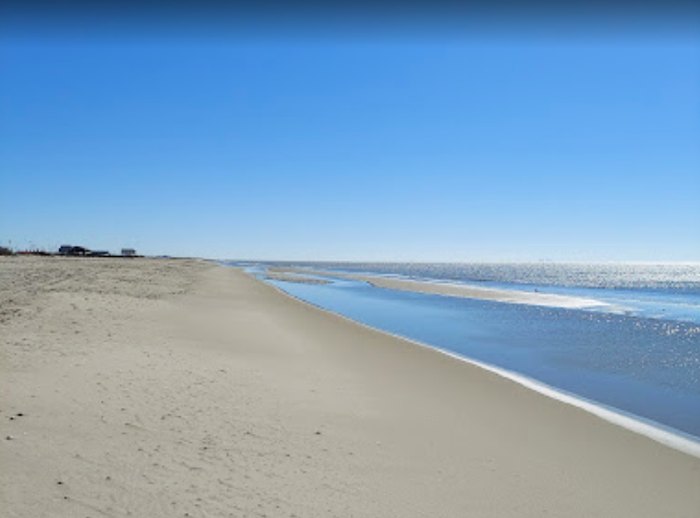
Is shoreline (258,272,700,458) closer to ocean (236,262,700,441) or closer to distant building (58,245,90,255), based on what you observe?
ocean (236,262,700,441)

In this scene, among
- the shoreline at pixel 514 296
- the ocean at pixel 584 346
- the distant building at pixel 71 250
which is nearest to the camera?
the ocean at pixel 584 346

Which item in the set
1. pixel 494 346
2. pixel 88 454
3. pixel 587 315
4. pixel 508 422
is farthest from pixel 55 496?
pixel 587 315

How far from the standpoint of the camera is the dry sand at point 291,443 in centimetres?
567

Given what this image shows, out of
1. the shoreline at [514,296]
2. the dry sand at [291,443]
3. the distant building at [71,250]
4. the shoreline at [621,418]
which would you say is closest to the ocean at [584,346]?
the shoreline at [621,418]

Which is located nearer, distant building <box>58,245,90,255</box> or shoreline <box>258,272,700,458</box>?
shoreline <box>258,272,700,458</box>

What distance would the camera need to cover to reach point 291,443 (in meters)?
7.48

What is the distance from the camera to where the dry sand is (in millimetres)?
5672

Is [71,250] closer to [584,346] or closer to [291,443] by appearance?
[584,346]

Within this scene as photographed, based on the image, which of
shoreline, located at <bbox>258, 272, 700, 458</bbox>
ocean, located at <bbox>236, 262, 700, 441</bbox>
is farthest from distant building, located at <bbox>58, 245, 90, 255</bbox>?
shoreline, located at <bbox>258, 272, 700, 458</bbox>

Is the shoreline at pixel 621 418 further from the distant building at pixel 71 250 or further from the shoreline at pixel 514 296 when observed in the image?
the distant building at pixel 71 250

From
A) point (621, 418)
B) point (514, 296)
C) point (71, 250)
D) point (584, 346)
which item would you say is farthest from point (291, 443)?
point (71, 250)

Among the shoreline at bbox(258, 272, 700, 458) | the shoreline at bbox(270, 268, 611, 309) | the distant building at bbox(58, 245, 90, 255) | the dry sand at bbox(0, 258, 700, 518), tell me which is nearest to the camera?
the dry sand at bbox(0, 258, 700, 518)

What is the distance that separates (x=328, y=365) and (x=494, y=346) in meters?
8.66

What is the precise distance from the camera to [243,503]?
5488 mm
